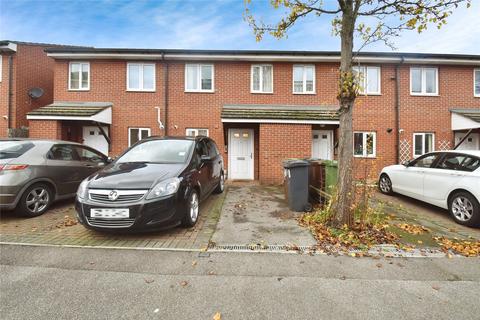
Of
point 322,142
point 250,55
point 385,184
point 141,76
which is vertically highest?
point 250,55

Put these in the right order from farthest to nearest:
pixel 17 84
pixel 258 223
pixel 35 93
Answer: pixel 35 93
pixel 17 84
pixel 258 223

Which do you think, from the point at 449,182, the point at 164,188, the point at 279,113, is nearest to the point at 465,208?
the point at 449,182

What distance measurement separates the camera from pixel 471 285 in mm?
2742

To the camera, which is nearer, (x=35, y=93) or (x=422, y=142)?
(x=422, y=142)

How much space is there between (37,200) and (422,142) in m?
14.1

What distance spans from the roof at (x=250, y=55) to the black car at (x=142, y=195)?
7210 mm

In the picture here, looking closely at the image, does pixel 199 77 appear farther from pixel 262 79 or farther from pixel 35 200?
pixel 35 200

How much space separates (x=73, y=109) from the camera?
9742mm

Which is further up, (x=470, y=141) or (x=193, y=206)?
(x=470, y=141)

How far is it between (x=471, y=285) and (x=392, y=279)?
854mm

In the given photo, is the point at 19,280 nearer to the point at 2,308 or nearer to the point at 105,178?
the point at 2,308

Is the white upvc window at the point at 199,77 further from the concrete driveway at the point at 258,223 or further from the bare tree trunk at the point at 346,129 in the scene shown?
the bare tree trunk at the point at 346,129

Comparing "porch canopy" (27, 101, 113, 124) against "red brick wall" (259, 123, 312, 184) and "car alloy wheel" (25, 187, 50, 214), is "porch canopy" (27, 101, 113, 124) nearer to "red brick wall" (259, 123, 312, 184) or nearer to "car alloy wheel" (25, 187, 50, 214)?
"car alloy wheel" (25, 187, 50, 214)

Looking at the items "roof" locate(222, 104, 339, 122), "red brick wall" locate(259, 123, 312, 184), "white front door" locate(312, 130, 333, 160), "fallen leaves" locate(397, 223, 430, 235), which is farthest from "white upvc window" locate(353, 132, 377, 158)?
"fallen leaves" locate(397, 223, 430, 235)
